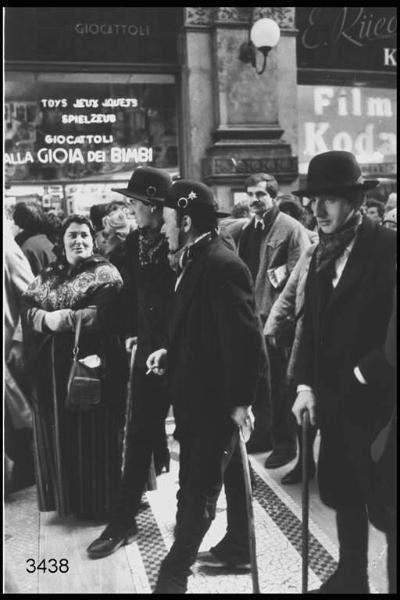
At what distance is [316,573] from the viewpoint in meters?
2.70

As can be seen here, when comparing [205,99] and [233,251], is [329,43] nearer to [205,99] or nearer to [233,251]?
[205,99]

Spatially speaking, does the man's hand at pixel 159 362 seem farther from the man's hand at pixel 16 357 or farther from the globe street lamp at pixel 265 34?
the globe street lamp at pixel 265 34

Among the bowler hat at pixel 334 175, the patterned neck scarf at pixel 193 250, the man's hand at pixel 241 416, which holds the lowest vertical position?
the man's hand at pixel 241 416

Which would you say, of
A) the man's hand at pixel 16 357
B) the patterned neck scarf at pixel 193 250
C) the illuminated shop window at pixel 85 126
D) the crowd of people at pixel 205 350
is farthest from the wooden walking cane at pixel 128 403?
the illuminated shop window at pixel 85 126

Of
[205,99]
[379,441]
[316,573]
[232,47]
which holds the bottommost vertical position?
[316,573]

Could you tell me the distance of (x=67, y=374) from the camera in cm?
334

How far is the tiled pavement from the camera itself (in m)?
2.72

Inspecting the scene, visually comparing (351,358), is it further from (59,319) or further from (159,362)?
(59,319)

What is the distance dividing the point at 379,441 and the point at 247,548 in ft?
2.79

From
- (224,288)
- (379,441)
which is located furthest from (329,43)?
(379,441)

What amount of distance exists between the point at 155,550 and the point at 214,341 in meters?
1.08

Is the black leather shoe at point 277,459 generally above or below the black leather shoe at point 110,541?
above

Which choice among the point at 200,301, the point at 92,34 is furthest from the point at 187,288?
the point at 92,34

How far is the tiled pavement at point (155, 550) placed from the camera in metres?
2.72
